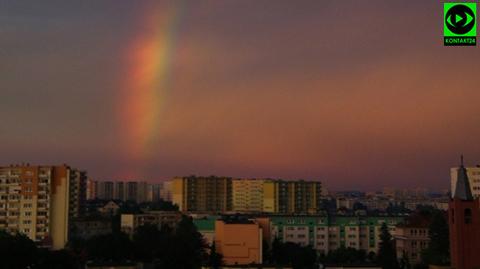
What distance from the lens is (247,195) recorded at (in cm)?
6000

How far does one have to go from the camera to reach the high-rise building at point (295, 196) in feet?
174

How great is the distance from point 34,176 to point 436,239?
64.0 feet

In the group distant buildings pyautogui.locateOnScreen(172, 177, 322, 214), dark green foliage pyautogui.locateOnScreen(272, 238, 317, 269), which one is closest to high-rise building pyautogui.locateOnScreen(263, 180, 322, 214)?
distant buildings pyautogui.locateOnScreen(172, 177, 322, 214)

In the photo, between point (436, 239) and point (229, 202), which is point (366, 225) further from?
point (229, 202)

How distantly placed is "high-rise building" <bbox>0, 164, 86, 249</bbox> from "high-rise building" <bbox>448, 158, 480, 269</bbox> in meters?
20.0

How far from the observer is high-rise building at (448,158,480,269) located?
1784 cm

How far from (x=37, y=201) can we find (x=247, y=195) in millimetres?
30891

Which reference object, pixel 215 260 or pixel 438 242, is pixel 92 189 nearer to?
pixel 215 260

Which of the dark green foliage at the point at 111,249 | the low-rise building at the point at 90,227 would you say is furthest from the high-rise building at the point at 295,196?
the dark green foliage at the point at 111,249

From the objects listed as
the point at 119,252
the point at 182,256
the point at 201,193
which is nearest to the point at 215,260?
the point at 182,256

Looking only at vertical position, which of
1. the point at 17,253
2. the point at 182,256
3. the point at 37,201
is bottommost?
the point at 182,256

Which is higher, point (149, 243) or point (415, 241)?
point (415, 241)

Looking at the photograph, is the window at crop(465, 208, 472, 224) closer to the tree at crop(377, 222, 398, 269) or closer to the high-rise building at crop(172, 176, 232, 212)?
the tree at crop(377, 222, 398, 269)

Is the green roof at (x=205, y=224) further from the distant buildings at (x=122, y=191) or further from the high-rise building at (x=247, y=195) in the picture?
the distant buildings at (x=122, y=191)
